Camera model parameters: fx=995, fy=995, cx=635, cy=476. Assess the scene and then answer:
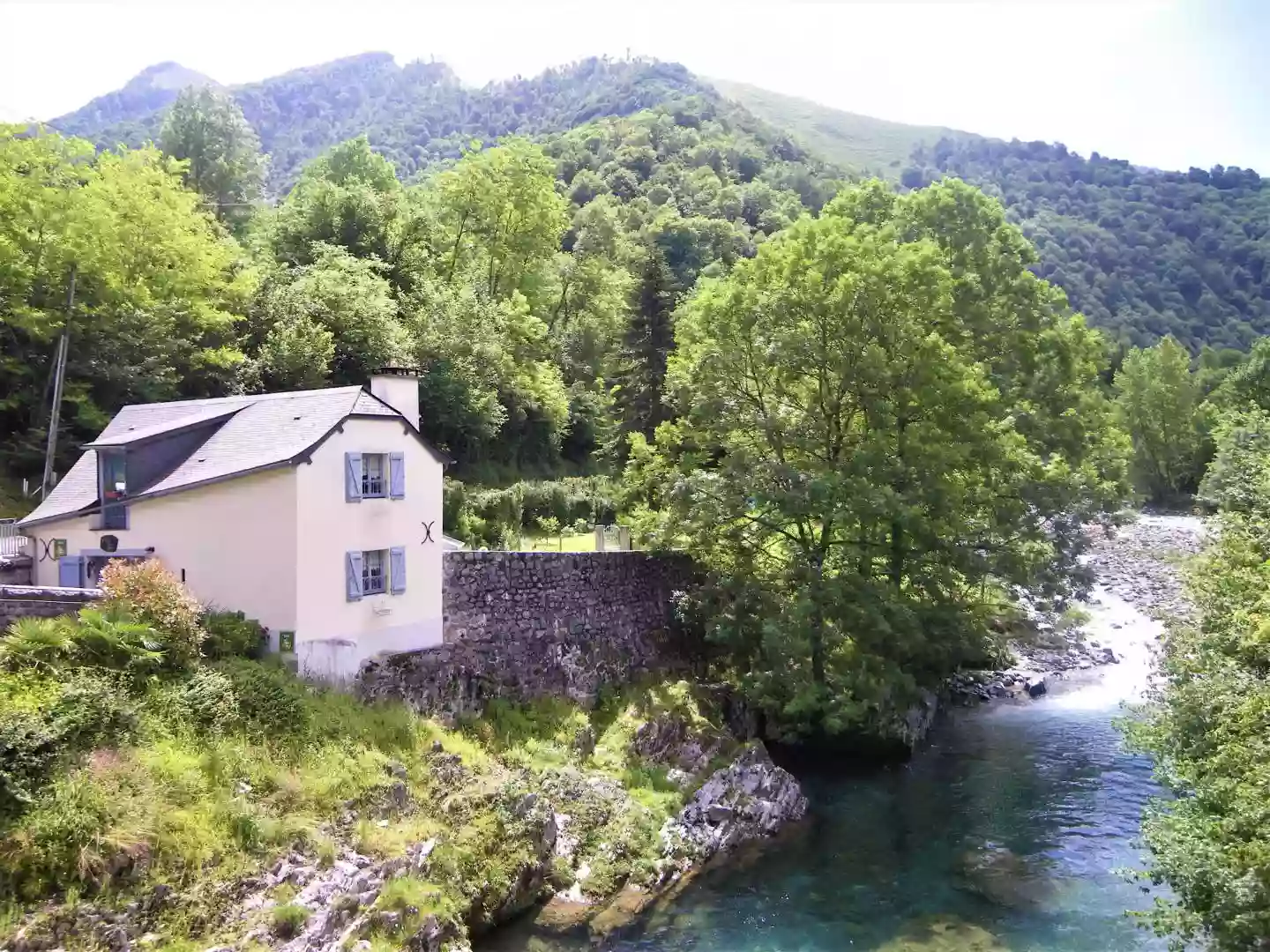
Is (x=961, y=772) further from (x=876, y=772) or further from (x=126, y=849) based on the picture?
(x=126, y=849)

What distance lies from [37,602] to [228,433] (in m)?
5.85

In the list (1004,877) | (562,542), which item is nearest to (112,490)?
(562,542)

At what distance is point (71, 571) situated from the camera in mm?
21328

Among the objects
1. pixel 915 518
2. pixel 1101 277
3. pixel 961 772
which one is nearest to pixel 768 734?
pixel 961 772

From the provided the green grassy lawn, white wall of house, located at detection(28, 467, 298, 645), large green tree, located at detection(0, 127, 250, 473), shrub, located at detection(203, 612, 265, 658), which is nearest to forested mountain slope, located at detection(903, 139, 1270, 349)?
the green grassy lawn

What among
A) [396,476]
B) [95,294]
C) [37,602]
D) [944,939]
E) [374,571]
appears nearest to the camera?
[944,939]

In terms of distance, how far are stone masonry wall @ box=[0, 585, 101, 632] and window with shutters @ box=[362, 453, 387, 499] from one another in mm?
5378

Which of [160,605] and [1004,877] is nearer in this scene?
[160,605]

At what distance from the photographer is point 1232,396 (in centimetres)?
7412

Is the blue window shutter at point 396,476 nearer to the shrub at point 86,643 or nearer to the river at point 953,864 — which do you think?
the shrub at point 86,643

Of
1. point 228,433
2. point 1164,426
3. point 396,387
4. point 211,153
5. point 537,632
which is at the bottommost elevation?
point 537,632

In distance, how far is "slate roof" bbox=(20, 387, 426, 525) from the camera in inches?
780

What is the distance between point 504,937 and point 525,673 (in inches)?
329

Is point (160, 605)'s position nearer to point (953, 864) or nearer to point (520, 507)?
point (953, 864)
